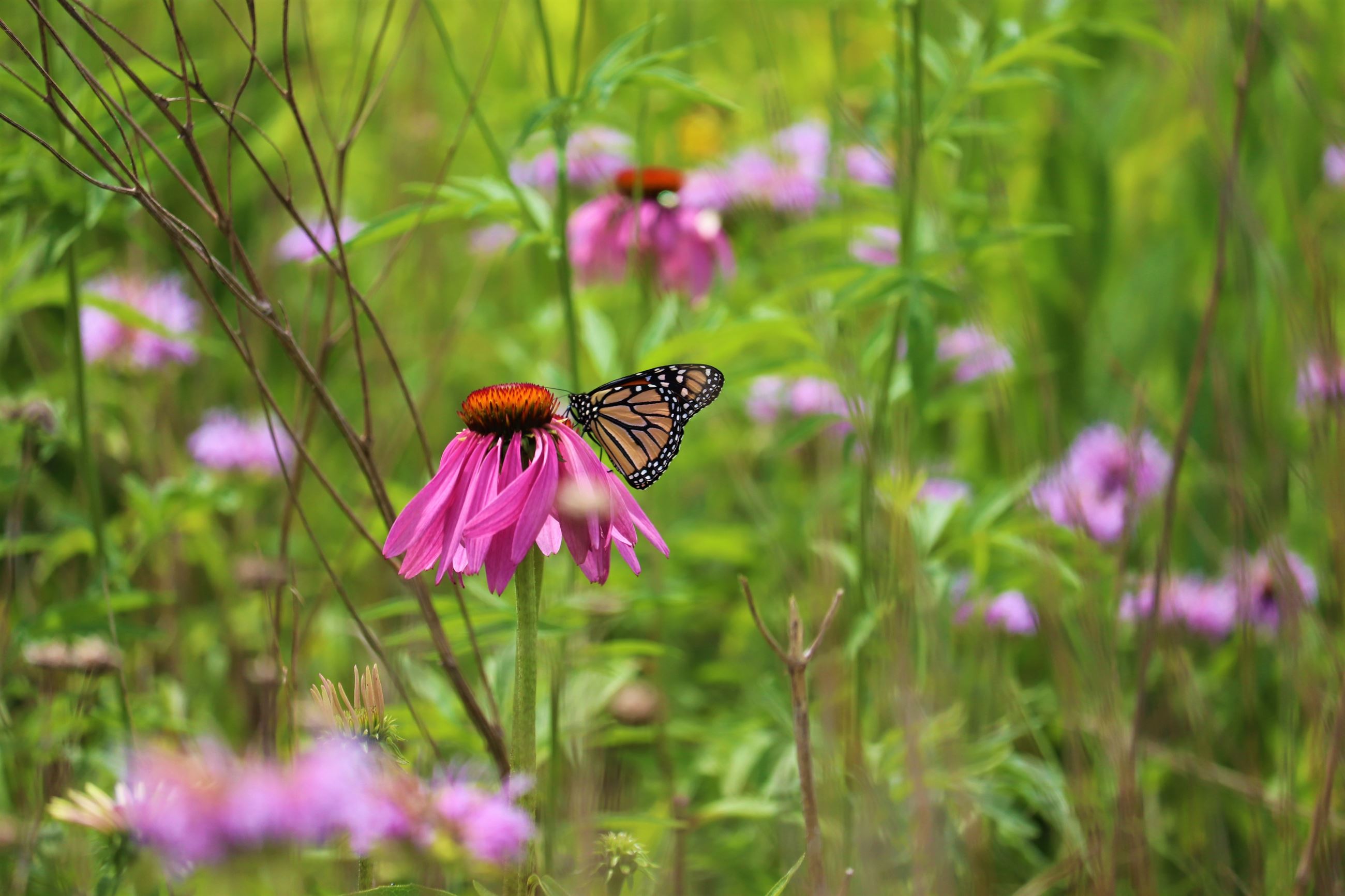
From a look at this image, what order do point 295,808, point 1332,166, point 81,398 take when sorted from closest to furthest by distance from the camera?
1. point 295,808
2. point 81,398
3. point 1332,166

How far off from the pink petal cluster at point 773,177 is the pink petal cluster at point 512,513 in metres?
0.77

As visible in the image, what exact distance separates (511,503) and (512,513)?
0.01 metres

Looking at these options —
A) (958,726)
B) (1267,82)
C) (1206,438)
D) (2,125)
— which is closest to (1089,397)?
(1206,438)

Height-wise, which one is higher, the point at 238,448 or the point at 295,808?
the point at 238,448

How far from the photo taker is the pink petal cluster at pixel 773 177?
2121mm

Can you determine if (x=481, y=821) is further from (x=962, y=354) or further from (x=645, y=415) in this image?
(x=962, y=354)

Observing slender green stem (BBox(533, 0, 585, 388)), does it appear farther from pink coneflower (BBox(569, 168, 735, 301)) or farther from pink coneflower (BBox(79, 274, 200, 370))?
pink coneflower (BBox(79, 274, 200, 370))

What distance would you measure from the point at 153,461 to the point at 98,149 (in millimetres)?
1145

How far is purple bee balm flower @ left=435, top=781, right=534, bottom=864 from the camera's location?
2.20 ft

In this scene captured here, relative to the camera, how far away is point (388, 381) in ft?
10.0

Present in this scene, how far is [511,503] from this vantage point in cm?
98

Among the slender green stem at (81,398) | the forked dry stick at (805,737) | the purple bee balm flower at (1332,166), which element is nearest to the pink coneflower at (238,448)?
the slender green stem at (81,398)

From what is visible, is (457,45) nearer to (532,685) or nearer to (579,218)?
(579,218)

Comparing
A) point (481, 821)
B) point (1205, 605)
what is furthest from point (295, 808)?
point (1205, 605)
